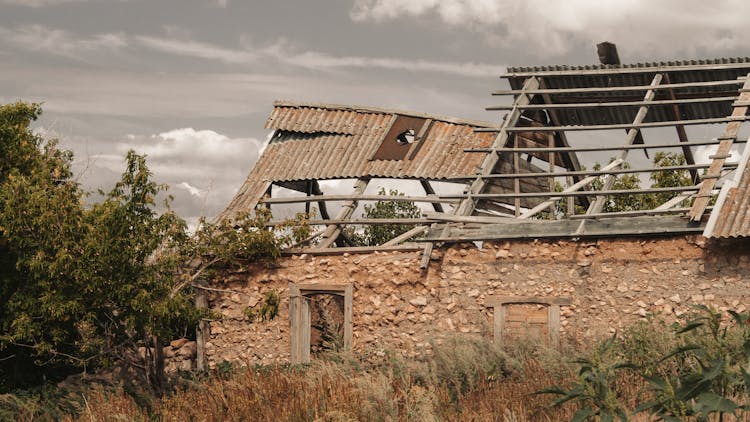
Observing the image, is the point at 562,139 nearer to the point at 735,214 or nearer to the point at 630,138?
the point at 630,138

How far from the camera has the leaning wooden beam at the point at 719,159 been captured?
39.2ft

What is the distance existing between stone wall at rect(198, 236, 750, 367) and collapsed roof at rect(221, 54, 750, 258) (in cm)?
35

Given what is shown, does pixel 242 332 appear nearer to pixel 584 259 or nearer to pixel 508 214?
pixel 508 214


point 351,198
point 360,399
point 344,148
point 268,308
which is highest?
point 344,148

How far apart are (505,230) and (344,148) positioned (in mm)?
4808

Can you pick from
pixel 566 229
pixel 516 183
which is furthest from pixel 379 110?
pixel 566 229

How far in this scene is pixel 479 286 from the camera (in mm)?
13055

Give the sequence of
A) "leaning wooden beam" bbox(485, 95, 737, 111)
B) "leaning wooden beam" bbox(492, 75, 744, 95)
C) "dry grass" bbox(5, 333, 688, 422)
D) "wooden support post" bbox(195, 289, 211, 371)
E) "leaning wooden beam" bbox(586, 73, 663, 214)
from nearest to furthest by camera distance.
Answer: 1. "dry grass" bbox(5, 333, 688, 422)
2. "leaning wooden beam" bbox(586, 73, 663, 214)
3. "leaning wooden beam" bbox(492, 75, 744, 95)
4. "leaning wooden beam" bbox(485, 95, 737, 111)
5. "wooden support post" bbox(195, 289, 211, 371)

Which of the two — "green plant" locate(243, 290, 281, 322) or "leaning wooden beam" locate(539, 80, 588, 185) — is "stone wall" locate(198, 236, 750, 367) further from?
"leaning wooden beam" locate(539, 80, 588, 185)

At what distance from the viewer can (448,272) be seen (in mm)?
13281

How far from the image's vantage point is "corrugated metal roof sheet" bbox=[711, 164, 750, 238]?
445 inches

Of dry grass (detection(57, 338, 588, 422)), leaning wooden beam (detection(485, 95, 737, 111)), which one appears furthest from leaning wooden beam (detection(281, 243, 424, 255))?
dry grass (detection(57, 338, 588, 422))

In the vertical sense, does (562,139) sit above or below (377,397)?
above

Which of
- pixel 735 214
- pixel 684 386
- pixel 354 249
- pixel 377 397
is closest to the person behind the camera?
pixel 684 386
